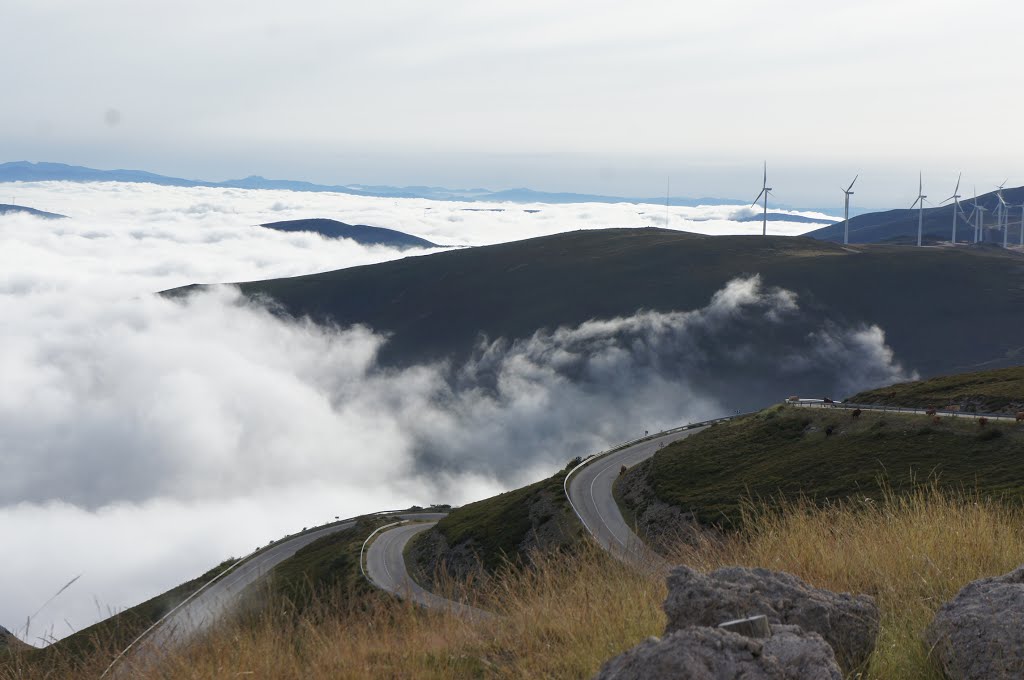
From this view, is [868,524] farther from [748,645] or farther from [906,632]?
[748,645]

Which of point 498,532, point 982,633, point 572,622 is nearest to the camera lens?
point 982,633

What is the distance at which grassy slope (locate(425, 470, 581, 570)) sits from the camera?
8088 cm

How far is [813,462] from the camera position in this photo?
73.2 meters

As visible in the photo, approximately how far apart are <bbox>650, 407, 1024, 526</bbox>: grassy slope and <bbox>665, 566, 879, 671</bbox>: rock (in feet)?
138

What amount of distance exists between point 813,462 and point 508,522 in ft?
116

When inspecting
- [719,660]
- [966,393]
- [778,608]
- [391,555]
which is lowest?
[391,555]

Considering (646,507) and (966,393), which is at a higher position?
(966,393)

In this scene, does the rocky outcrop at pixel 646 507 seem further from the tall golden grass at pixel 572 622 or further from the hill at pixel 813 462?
the tall golden grass at pixel 572 622

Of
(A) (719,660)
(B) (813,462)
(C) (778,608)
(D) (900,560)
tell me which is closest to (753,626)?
(C) (778,608)

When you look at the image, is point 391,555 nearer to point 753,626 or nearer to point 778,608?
point 778,608

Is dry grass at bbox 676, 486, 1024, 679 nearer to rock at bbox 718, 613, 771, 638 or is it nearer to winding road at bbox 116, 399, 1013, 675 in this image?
rock at bbox 718, 613, 771, 638

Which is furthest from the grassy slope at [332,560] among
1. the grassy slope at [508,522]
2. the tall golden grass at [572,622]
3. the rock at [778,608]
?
the rock at [778,608]

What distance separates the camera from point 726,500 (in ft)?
231

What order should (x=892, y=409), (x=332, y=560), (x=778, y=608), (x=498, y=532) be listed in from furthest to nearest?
(x=332, y=560) < (x=498, y=532) < (x=892, y=409) < (x=778, y=608)
